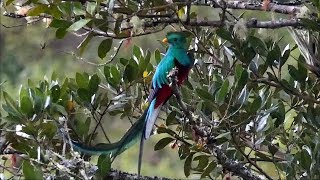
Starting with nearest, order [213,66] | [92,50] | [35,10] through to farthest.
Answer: [35,10] → [213,66] → [92,50]

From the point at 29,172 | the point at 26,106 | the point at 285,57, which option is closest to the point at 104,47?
the point at 26,106

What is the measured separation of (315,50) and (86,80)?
0.46 m

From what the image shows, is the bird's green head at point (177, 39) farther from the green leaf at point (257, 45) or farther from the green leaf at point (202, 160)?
the green leaf at point (202, 160)

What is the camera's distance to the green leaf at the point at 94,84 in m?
1.33

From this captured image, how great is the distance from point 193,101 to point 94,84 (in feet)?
0.67

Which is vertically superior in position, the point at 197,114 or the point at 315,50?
the point at 315,50

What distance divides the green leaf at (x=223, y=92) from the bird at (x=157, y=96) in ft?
0.33

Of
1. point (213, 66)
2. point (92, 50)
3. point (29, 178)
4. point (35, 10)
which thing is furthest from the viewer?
point (92, 50)

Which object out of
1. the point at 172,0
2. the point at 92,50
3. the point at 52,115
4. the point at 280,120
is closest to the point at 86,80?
the point at 52,115

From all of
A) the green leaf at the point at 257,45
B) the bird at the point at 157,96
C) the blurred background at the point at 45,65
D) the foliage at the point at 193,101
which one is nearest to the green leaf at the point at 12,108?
the foliage at the point at 193,101

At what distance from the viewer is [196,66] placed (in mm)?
1441

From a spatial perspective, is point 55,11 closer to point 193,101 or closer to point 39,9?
point 39,9

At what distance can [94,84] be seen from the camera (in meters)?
1.33

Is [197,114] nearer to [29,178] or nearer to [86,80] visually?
[86,80]
